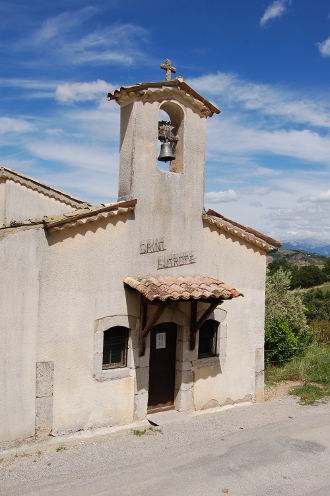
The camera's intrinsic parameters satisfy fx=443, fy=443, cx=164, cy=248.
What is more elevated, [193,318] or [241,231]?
[241,231]

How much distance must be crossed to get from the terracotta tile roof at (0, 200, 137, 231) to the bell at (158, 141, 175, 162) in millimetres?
1290

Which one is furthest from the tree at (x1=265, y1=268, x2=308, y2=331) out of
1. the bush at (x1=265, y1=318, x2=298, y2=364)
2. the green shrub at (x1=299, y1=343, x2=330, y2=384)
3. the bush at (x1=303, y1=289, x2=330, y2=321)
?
the green shrub at (x1=299, y1=343, x2=330, y2=384)

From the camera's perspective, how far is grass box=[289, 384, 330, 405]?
10500 mm

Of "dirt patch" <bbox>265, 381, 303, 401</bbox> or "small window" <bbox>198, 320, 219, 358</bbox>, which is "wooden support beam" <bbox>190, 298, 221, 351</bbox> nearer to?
"small window" <bbox>198, 320, 219, 358</bbox>

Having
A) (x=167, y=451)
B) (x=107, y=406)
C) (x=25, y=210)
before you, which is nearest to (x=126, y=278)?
(x=107, y=406)

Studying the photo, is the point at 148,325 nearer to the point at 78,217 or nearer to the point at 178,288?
the point at 178,288

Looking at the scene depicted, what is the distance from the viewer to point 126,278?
27.6 feet

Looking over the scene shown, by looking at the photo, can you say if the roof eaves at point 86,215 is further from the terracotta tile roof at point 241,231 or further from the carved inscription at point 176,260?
the terracotta tile roof at point 241,231

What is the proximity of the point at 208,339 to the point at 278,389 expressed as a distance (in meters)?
3.01

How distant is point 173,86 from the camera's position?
8.81 m

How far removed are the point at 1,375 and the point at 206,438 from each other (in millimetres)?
3915

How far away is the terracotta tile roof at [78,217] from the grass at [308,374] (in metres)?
6.47

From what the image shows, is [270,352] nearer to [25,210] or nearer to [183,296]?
[183,296]

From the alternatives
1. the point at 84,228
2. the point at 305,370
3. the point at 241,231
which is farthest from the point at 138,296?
the point at 305,370
